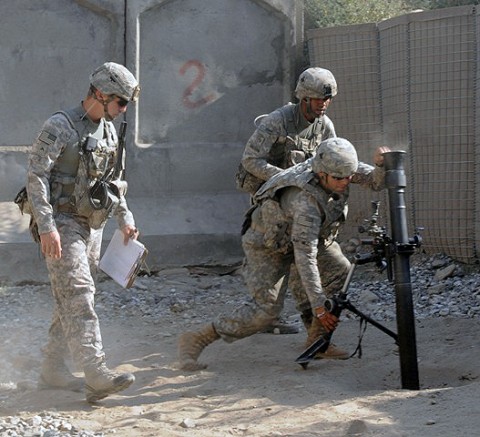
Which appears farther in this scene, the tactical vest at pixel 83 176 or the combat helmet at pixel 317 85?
the combat helmet at pixel 317 85

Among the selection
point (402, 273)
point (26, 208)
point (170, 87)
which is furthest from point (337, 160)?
point (170, 87)

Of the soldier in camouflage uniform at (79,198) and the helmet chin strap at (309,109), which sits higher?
the helmet chin strap at (309,109)

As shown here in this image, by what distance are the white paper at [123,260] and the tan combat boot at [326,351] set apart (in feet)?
4.15

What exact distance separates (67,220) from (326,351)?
189 centimetres

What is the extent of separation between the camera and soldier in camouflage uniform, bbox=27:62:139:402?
606 cm

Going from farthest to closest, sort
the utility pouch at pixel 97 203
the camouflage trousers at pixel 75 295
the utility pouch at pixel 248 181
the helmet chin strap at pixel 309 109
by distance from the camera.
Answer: the utility pouch at pixel 248 181 → the helmet chin strap at pixel 309 109 → the utility pouch at pixel 97 203 → the camouflage trousers at pixel 75 295

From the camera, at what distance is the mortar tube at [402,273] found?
20.1 feet

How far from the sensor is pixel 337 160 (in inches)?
→ 250

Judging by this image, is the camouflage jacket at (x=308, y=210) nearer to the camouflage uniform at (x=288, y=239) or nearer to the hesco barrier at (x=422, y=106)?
the camouflage uniform at (x=288, y=239)

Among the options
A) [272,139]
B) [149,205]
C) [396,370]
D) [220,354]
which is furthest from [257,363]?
[149,205]

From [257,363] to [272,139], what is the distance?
4.99ft

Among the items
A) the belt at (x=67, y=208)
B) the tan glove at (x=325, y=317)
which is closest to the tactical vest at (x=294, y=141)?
the tan glove at (x=325, y=317)

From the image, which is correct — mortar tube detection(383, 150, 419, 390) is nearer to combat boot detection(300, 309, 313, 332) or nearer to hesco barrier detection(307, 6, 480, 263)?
combat boot detection(300, 309, 313, 332)

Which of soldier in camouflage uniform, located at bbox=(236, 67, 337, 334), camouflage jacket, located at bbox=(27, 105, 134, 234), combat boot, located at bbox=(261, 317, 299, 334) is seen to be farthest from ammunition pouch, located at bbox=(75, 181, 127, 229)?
combat boot, located at bbox=(261, 317, 299, 334)
